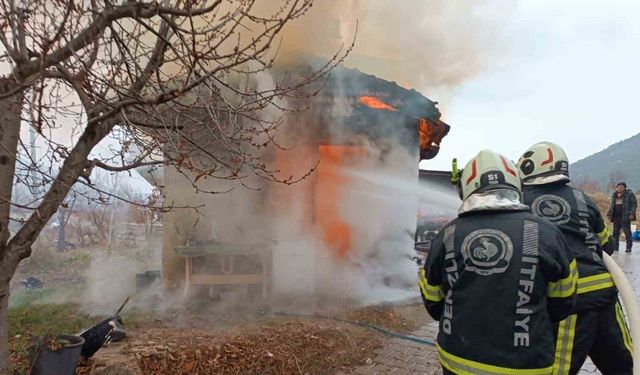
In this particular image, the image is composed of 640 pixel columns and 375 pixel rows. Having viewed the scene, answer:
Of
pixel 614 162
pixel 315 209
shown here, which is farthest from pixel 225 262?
pixel 614 162

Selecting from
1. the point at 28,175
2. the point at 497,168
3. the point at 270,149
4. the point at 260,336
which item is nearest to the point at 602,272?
the point at 497,168

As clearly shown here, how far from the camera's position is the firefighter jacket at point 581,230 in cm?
291

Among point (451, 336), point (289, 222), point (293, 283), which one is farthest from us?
point (289, 222)

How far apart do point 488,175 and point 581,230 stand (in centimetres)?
125

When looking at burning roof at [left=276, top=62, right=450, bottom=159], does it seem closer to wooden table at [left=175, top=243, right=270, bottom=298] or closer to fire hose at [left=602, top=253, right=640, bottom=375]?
wooden table at [left=175, top=243, right=270, bottom=298]

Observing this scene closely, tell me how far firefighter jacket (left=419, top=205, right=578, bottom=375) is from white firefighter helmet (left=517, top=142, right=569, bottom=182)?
1.10m

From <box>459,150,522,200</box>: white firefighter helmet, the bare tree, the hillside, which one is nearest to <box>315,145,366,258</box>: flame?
the bare tree

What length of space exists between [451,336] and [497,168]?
0.93 metres

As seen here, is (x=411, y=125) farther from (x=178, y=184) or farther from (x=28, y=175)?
(x=28, y=175)

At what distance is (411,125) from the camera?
342 inches

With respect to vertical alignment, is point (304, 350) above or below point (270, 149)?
below

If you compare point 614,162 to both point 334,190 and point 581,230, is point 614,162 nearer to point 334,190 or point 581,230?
point 334,190

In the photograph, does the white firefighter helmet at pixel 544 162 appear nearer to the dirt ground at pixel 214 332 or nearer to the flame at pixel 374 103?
the dirt ground at pixel 214 332

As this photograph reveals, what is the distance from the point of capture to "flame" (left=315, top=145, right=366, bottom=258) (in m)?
8.24
